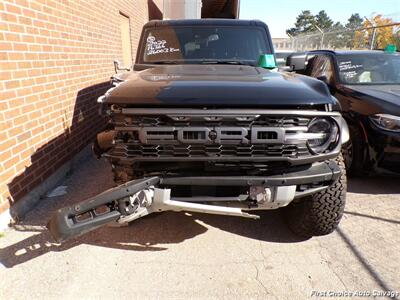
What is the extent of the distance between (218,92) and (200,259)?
4.53 ft

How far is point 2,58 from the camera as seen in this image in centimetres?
283

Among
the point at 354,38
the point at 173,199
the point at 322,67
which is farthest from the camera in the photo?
the point at 354,38

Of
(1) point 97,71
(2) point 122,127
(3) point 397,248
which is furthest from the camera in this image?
(1) point 97,71

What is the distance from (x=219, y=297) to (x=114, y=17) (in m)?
6.21

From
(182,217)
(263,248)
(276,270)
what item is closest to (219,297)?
(276,270)

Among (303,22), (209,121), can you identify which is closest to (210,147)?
(209,121)

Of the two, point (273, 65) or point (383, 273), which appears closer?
point (383, 273)

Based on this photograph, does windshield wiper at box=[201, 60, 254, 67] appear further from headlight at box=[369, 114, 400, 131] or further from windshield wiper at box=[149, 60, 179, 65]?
headlight at box=[369, 114, 400, 131]

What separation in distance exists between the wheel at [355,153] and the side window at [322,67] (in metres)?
1.19

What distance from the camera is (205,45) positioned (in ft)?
11.7

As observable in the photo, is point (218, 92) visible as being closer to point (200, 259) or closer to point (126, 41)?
point (200, 259)

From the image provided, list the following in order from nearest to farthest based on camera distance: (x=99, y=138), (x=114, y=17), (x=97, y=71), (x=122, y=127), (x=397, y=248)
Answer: (x=122, y=127), (x=99, y=138), (x=397, y=248), (x=97, y=71), (x=114, y=17)

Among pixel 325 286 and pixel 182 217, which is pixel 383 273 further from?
pixel 182 217

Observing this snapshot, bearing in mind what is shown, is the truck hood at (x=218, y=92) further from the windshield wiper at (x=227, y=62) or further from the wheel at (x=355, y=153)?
the wheel at (x=355, y=153)
